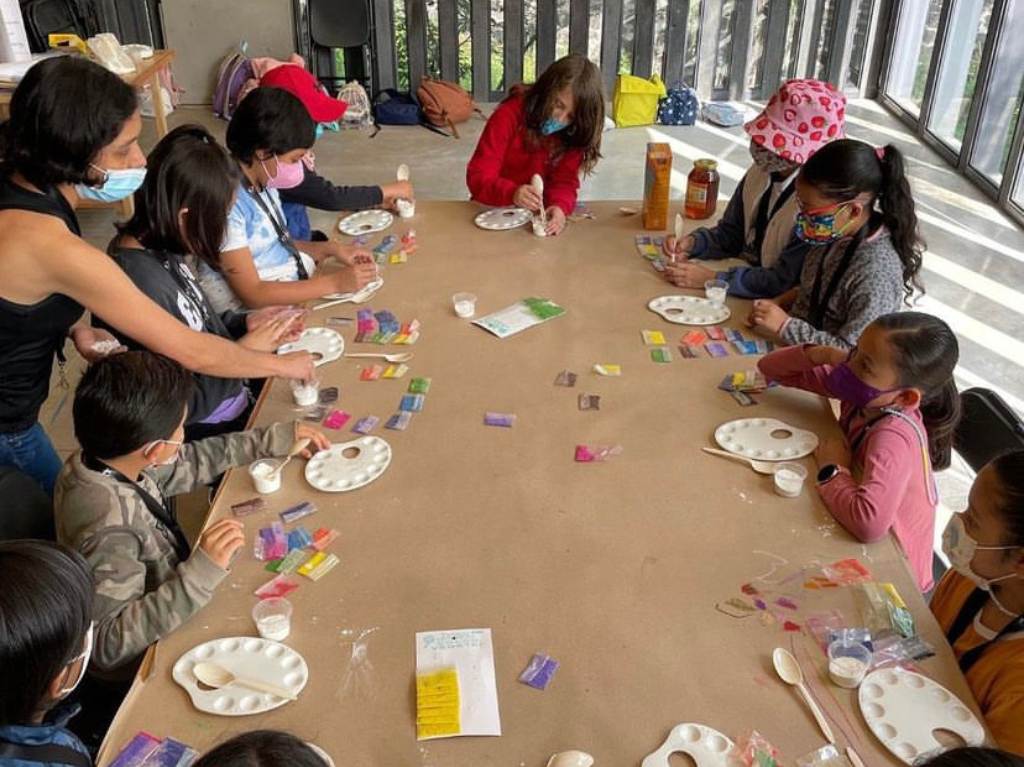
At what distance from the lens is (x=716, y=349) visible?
2.26 meters

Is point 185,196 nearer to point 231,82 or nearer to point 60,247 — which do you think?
point 60,247

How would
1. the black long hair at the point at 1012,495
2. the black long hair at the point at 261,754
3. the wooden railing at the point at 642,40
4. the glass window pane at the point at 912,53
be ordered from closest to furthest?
the black long hair at the point at 261,754, the black long hair at the point at 1012,495, the glass window pane at the point at 912,53, the wooden railing at the point at 642,40

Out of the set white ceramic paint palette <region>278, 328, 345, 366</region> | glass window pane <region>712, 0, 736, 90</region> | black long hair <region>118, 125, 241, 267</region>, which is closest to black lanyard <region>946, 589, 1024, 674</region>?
white ceramic paint palette <region>278, 328, 345, 366</region>

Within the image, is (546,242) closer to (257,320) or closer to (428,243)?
(428,243)

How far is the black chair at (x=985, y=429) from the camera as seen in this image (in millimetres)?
1817

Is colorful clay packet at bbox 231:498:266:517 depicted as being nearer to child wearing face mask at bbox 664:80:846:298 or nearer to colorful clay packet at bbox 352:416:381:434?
colorful clay packet at bbox 352:416:381:434

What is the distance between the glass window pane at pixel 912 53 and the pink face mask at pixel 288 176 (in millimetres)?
5144

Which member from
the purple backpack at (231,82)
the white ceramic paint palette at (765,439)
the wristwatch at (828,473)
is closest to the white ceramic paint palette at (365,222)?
the white ceramic paint palette at (765,439)

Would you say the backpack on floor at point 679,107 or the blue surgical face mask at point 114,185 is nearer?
the blue surgical face mask at point 114,185

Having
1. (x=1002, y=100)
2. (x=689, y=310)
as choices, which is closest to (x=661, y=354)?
(x=689, y=310)

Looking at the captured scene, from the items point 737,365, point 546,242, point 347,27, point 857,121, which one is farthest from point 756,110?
point 737,365

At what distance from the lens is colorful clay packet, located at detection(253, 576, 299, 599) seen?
154 centimetres

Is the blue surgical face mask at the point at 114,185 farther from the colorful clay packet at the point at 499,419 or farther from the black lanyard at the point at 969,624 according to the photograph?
the black lanyard at the point at 969,624

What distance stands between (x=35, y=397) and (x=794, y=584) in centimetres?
166
